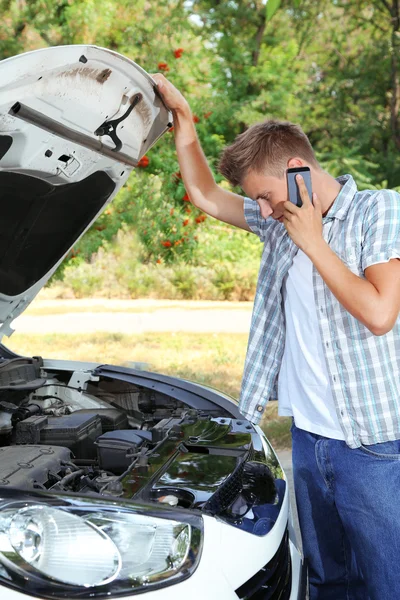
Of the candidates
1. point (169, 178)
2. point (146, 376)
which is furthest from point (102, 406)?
point (169, 178)

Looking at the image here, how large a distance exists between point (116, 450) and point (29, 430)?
0.46m

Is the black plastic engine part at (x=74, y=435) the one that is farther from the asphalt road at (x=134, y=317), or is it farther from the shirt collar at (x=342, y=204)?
the asphalt road at (x=134, y=317)

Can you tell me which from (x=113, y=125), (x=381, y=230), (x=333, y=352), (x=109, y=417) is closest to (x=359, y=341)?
(x=333, y=352)

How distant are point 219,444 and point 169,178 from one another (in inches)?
182

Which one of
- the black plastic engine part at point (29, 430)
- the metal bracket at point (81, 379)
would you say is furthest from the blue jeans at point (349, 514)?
the metal bracket at point (81, 379)

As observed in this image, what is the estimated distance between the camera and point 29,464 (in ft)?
7.17

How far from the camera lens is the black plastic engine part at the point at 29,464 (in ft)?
6.70

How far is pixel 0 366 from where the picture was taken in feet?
10.0

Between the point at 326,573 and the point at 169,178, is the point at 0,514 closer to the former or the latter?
the point at 326,573

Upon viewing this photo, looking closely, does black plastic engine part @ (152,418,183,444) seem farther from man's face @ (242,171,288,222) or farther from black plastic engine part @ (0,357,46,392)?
man's face @ (242,171,288,222)

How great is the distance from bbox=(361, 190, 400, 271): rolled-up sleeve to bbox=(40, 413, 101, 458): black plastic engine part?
4.37ft

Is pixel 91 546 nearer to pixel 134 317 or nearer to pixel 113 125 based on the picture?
pixel 113 125

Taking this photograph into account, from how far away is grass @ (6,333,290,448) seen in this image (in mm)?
7477

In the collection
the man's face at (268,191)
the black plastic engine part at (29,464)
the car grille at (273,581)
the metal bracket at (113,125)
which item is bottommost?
the car grille at (273,581)
